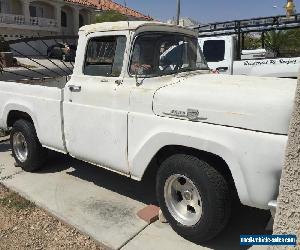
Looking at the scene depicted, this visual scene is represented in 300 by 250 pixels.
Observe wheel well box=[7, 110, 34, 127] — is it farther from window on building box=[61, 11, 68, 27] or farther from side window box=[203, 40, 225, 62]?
window on building box=[61, 11, 68, 27]

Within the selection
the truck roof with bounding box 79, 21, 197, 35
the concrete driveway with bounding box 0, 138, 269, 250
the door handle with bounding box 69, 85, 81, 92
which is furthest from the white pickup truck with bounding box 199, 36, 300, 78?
the door handle with bounding box 69, 85, 81, 92

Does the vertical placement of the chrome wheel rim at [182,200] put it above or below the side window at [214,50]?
below

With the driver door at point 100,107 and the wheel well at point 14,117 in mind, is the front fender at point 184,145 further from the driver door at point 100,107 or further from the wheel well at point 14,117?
the wheel well at point 14,117

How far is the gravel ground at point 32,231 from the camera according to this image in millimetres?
3986

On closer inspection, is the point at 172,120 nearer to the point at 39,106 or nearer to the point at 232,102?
the point at 232,102

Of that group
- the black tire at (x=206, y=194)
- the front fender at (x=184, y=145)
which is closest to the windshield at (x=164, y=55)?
the front fender at (x=184, y=145)

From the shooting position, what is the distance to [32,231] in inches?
168

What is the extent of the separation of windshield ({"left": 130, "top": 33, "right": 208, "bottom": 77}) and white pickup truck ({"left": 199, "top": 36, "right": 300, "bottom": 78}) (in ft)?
20.5

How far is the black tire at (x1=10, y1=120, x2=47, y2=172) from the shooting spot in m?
5.62

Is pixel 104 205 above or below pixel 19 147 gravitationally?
below

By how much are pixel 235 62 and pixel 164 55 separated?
23.0 ft

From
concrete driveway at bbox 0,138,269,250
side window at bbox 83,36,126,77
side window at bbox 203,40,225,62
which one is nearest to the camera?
concrete driveway at bbox 0,138,269,250

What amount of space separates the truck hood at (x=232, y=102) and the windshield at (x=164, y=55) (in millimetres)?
364

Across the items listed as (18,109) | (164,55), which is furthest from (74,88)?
(18,109)
